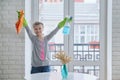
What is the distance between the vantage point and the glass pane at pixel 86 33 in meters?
3.88

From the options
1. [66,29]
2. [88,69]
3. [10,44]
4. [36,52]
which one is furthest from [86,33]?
[10,44]

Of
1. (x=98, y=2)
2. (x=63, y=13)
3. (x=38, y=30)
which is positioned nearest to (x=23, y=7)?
(x=38, y=30)

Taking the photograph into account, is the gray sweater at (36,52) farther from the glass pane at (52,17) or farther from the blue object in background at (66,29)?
the glass pane at (52,17)

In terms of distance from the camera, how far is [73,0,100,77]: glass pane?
3.88m

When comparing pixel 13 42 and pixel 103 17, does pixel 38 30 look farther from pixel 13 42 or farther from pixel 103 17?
pixel 103 17

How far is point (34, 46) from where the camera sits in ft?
11.2

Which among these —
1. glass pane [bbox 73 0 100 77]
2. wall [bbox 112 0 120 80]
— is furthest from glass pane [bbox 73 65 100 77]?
wall [bbox 112 0 120 80]

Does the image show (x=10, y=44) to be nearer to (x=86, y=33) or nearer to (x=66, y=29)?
(x=66, y=29)

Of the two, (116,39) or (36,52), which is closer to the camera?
(36,52)

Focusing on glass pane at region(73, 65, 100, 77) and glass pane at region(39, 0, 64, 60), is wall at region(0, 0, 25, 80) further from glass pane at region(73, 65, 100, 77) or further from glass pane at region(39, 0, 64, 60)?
glass pane at region(73, 65, 100, 77)

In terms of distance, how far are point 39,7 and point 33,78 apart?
4.95 ft

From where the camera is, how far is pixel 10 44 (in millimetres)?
3523

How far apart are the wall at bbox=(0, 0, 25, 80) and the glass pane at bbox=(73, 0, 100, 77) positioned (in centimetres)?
84

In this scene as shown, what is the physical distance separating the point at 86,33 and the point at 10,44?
3.71 feet
